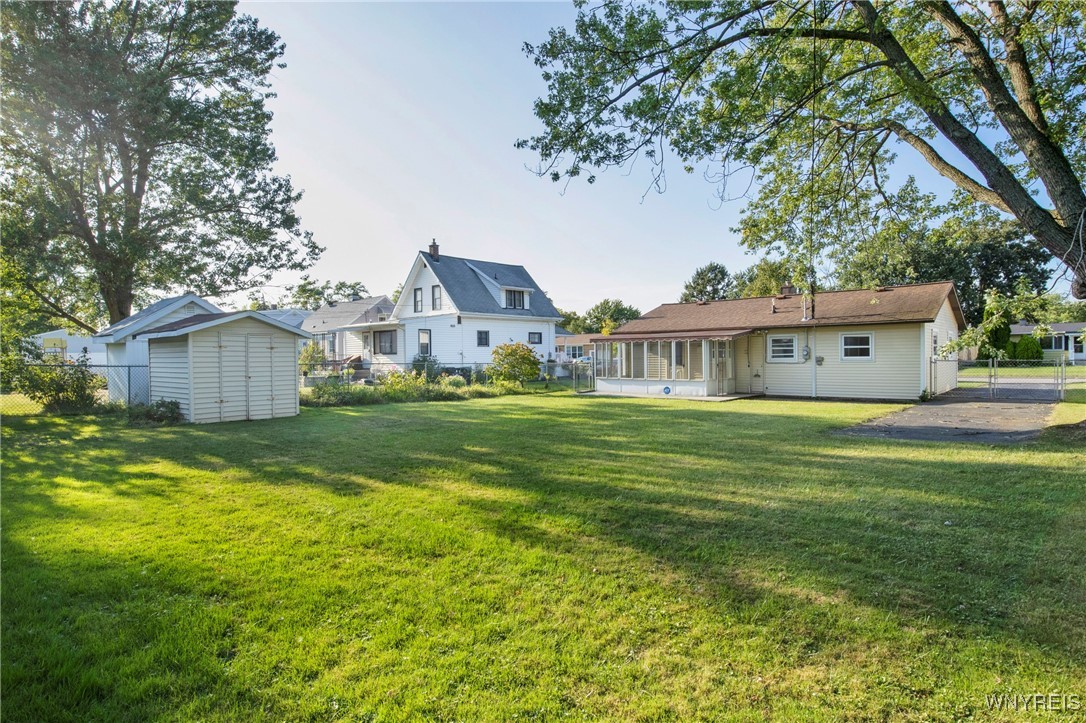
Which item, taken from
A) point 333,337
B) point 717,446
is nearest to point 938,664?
point 717,446

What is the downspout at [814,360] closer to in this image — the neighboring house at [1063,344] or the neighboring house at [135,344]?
→ the neighboring house at [135,344]

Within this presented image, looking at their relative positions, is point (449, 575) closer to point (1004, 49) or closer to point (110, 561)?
point (110, 561)

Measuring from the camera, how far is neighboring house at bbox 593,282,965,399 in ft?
57.9

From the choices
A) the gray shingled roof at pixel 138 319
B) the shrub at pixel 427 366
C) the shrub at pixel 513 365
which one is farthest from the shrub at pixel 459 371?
the gray shingled roof at pixel 138 319

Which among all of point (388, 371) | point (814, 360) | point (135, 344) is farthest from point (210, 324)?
point (814, 360)

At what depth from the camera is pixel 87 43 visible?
1608 cm

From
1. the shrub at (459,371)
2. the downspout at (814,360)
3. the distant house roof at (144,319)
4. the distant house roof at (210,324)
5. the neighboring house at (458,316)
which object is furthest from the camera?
the neighboring house at (458,316)

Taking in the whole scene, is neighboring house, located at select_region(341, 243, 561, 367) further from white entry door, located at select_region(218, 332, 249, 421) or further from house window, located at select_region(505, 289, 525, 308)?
white entry door, located at select_region(218, 332, 249, 421)

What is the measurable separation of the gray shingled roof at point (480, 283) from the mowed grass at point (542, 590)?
2168 cm

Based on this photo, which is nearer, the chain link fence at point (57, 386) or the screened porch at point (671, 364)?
the chain link fence at point (57, 386)

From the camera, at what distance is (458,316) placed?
27875 mm

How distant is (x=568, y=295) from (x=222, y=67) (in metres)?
51.0

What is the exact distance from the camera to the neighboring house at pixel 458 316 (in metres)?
28.5

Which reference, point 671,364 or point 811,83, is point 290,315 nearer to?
point 671,364
